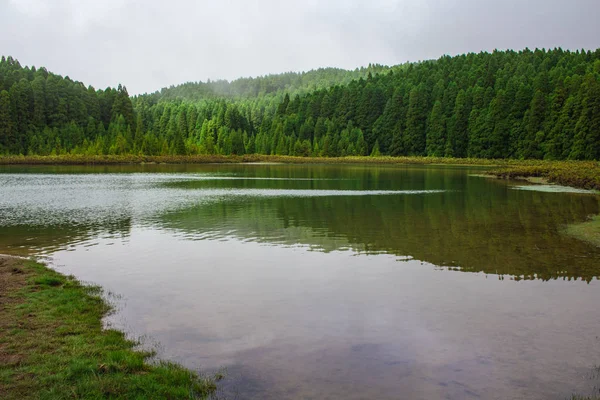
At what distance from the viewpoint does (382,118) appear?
123m

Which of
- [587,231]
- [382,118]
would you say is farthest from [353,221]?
[382,118]

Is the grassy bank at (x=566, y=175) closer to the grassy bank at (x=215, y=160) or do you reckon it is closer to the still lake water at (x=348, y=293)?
the still lake water at (x=348, y=293)

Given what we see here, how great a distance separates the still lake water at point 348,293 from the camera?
7.55m

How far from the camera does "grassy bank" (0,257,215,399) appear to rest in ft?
20.5

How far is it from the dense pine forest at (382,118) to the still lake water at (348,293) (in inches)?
2592

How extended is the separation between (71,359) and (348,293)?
641 cm

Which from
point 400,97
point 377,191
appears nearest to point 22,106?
point 400,97

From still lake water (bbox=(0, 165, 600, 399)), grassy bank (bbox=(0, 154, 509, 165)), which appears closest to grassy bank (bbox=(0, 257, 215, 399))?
still lake water (bbox=(0, 165, 600, 399))

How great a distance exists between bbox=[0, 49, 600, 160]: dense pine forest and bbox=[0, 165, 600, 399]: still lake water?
65.8 metres

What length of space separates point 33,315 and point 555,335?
9333 mm

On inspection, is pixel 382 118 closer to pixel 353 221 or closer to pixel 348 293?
pixel 353 221

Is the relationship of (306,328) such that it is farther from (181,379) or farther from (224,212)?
(224,212)

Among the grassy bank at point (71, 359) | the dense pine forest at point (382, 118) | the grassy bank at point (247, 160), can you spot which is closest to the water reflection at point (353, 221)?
the grassy bank at point (71, 359)

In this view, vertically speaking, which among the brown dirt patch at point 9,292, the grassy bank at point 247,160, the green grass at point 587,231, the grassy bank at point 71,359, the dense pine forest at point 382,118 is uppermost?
the dense pine forest at point 382,118
